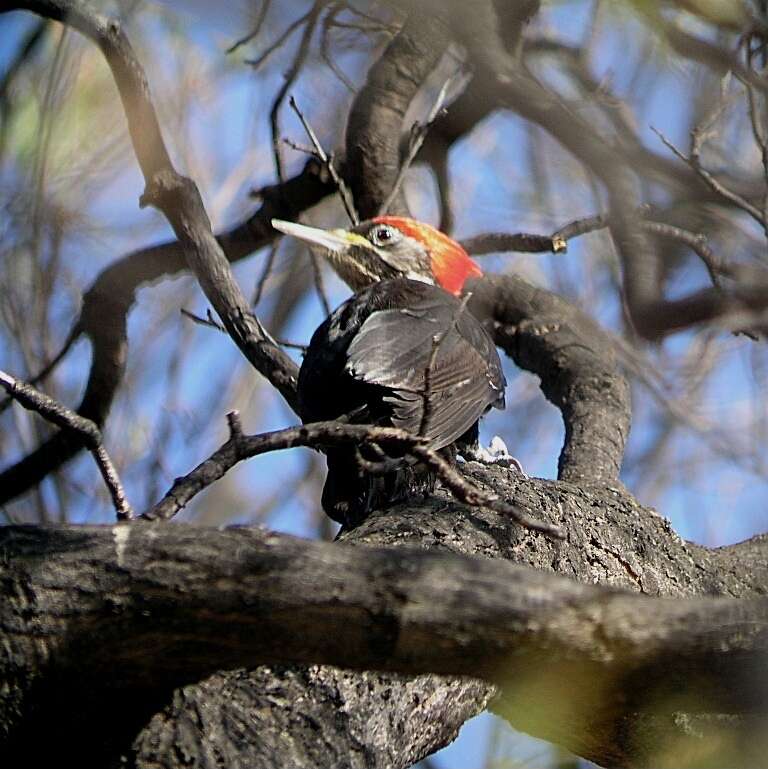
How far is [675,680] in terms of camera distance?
5.64 feet

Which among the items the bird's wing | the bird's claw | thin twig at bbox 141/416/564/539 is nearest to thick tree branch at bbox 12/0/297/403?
the bird's wing

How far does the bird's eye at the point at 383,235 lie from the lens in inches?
195

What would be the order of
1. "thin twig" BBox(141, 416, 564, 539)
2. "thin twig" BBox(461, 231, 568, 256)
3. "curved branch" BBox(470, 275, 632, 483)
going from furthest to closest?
"thin twig" BBox(461, 231, 568, 256) < "curved branch" BBox(470, 275, 632, 483) < "thin twig" BBox(141, 416, 564, 539)

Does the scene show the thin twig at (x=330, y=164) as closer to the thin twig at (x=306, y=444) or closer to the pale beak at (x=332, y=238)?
the pale beak at (x=332, y=238)

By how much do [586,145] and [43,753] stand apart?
191 cm

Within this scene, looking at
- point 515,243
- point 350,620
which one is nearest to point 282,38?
point 515,243

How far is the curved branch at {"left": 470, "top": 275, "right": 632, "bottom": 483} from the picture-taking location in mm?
3998

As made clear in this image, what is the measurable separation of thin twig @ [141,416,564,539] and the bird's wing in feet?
2.92

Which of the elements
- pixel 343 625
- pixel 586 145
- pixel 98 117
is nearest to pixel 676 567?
pixel 586 145

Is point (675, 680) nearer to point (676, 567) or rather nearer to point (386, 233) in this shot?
point (676, 567)

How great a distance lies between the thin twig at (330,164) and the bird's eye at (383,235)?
11cm

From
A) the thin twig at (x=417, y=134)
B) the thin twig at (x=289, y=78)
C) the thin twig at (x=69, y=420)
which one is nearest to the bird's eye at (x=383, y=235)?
the thin twig at (x=417, y=134)

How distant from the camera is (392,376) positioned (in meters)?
3.41

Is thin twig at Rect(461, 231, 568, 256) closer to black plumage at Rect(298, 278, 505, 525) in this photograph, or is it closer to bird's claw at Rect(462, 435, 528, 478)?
black plumage at Rect(298, 278, 505, 525)
